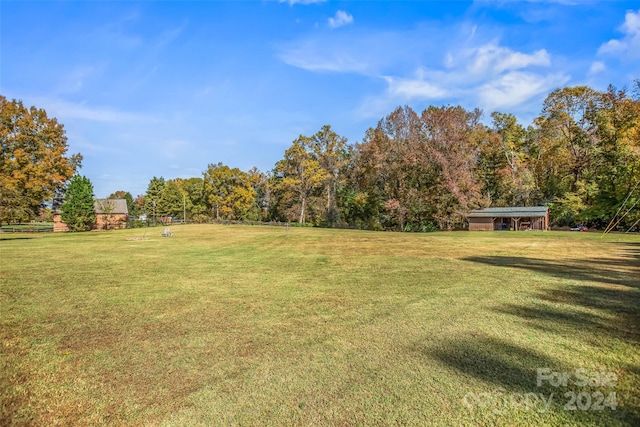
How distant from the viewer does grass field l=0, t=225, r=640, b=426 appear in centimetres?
266

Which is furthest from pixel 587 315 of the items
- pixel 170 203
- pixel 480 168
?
pixel 170 203

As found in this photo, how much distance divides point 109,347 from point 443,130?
36687 mm

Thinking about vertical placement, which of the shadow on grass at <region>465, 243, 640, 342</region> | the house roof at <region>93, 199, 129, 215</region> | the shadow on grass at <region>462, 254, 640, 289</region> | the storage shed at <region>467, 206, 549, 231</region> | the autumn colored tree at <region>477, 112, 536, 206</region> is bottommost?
the shadow on grass at <region>462, 254, 640, 289</region>

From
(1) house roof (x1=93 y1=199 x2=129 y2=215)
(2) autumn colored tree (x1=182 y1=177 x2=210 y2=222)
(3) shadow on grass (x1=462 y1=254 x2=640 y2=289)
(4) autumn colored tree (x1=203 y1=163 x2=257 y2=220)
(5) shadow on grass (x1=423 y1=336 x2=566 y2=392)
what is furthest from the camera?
(2) autumn colored tree (x1=182 y1=177 x2=210 y2=222)

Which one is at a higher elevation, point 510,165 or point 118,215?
point 510,165

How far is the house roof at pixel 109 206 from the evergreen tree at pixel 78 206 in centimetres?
448

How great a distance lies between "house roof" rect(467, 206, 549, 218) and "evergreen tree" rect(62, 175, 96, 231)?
46.5 metres

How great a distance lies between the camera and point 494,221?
121ft

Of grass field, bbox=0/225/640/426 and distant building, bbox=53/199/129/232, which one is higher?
distant building, bbox=53/199/129/232

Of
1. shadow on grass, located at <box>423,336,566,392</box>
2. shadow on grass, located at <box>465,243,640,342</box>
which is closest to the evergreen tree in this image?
shadow on grass, located at <box>465,243,640,342</box>

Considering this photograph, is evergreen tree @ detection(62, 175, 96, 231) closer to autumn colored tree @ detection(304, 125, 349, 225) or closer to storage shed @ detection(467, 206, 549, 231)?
autumn colored tree @ detection(304, 125, 349, 225)

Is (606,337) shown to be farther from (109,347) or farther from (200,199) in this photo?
(200,199)

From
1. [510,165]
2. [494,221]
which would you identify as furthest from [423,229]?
[510,165]

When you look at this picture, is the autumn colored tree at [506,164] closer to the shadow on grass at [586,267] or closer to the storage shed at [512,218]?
the storage shed at [512,218]
